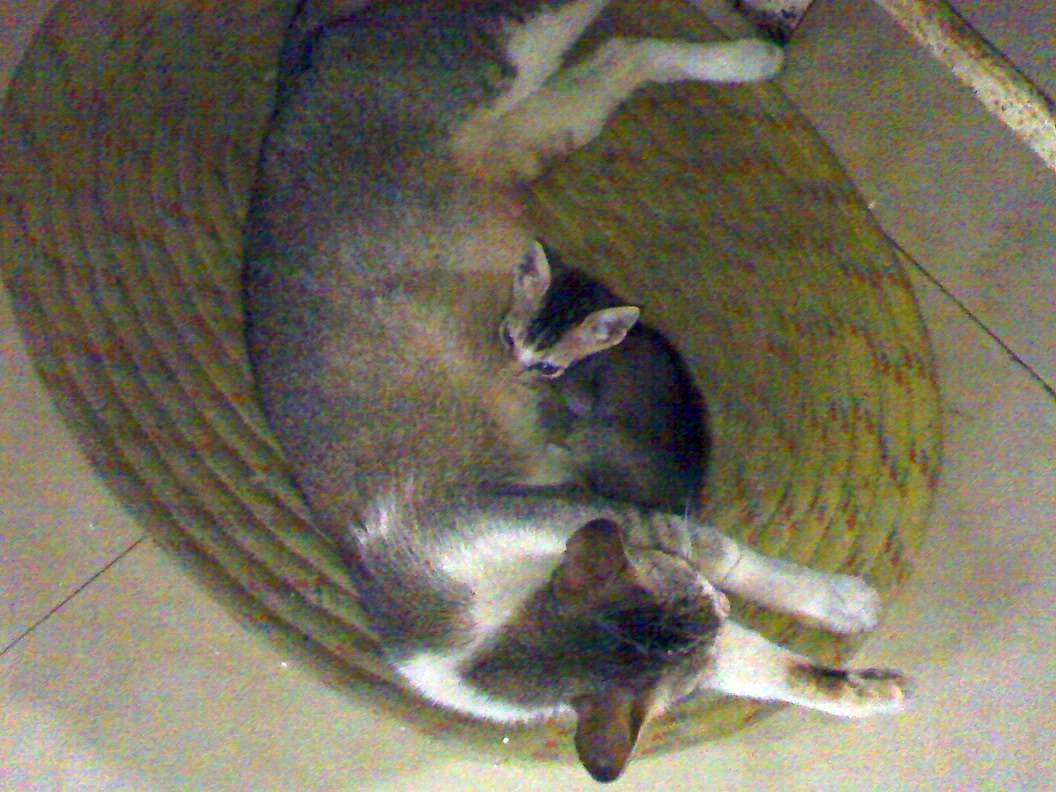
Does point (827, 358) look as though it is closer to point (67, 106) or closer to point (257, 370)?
point (257, 370)

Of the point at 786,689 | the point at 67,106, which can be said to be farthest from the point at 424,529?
the point at 67,106

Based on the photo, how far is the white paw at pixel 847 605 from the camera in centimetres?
154

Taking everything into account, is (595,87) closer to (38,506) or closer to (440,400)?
(440,400)

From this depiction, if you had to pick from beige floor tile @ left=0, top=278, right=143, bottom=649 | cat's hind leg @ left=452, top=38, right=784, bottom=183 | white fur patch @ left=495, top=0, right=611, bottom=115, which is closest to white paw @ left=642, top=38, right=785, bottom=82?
cat's hind leg @ left=452, top=38, right=784, bottom=183

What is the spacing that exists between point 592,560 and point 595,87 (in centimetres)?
105

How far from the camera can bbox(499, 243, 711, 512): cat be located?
1443 mm

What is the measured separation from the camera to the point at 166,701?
1.71m

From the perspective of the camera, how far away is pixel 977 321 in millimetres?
1745

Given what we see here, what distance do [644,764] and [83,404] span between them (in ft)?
4.30

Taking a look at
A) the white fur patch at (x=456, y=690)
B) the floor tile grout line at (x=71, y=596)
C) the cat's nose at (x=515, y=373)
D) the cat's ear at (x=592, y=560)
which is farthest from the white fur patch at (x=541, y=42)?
the floor tile grout line at (x=71, y=596)

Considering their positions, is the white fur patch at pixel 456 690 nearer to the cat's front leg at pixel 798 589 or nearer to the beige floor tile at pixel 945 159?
the cat's front leg at pixel 798 589

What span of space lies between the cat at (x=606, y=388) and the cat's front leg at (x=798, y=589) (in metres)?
0.14

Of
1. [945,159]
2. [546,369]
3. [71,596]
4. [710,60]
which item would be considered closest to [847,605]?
[546,369]

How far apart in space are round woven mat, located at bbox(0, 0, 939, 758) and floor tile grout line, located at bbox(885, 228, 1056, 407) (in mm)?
85
